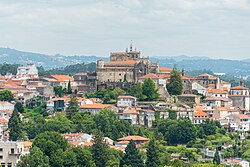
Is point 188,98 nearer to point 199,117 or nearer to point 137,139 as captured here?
point 199,117

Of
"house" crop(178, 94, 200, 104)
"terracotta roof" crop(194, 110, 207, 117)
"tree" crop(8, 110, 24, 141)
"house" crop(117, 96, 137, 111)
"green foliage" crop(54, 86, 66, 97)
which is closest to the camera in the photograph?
"tree" crop(8, 110, 24, 141)

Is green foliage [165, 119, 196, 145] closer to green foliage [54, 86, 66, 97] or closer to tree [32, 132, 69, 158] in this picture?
tree [32, 132, 69, 158]

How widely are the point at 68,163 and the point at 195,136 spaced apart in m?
21.7

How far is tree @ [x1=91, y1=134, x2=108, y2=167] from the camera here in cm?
5835

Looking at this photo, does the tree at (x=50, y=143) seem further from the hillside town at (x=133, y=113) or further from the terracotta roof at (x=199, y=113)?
the terracotta roof at (x=199, y=113)

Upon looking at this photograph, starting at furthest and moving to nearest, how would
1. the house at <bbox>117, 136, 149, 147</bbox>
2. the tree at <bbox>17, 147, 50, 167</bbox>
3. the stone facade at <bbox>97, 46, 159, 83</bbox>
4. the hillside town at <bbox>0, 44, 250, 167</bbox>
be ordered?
the stone facade at <bbox>97, 46, 159, 83</bbox> → the house at <bbox>117, 136, 149, 147</bbox> → the hillside town at <bbox>0, 44, 250, 167</bbox> → the tree at <bbox>17, 147, 50, 167</bbox>

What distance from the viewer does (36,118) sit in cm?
7550

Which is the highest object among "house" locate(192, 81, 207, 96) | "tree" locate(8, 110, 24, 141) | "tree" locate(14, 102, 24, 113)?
"house" locate(192, 81, 207, 96)

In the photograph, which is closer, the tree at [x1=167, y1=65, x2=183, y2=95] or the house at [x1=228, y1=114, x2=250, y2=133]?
the house at [x1=228, y1=114, x2=250, y2=133]

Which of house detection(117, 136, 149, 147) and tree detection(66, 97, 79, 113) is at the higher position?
tree detection(66, 97, 79, 113)

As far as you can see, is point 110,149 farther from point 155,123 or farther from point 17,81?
point 17,81

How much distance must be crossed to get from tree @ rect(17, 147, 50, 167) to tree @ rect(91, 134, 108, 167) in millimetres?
5856

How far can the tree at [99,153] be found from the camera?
5835 cm

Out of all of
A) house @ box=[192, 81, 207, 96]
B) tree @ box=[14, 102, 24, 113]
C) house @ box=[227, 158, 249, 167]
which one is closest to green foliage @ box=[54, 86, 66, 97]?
tree @ box=[14, 102, 24, 113]
